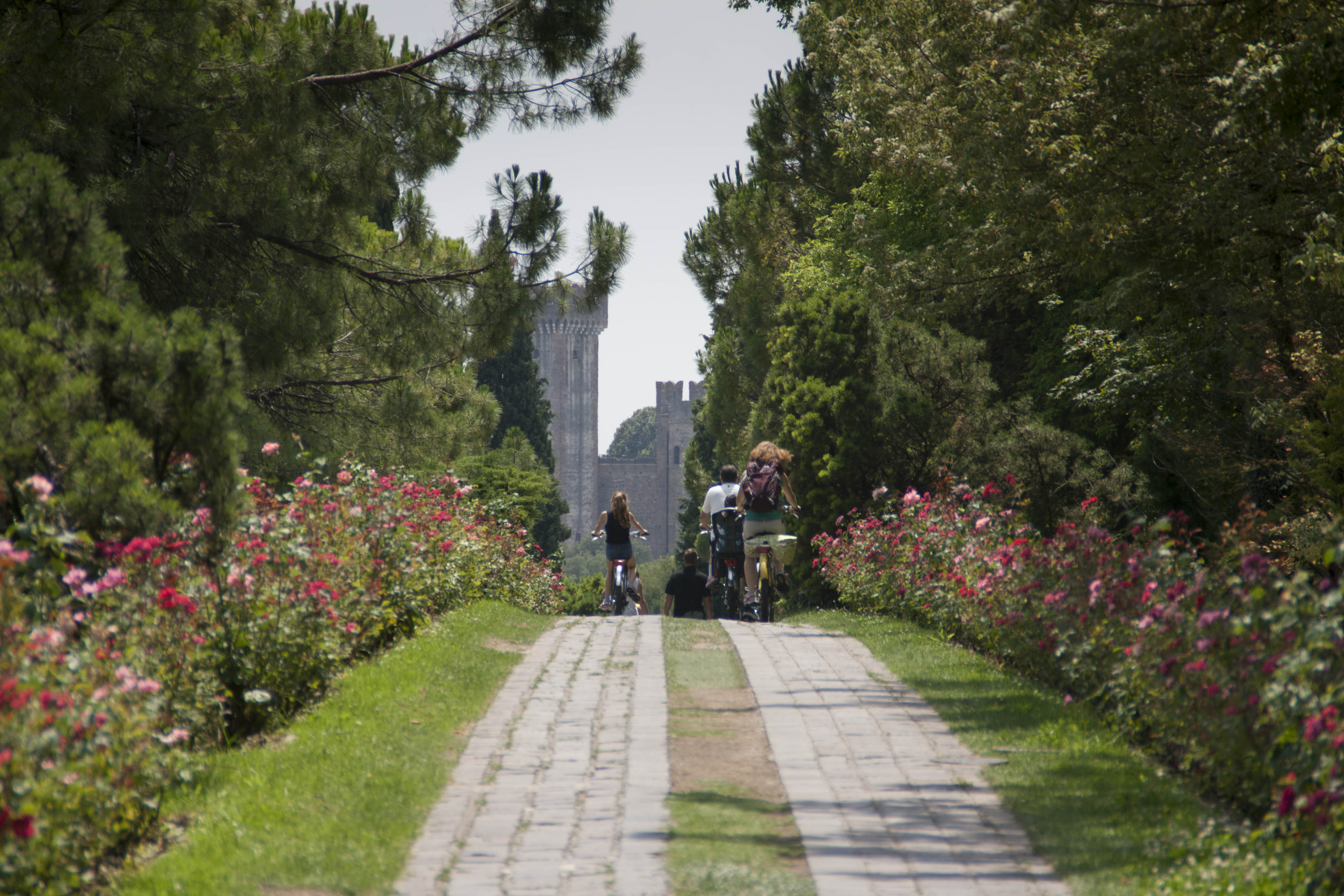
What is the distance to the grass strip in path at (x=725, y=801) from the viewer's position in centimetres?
434

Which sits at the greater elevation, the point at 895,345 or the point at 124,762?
the point at 895,345

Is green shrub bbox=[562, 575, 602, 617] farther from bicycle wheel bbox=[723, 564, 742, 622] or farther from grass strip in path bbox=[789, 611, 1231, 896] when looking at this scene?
A: grass strip in path bbox=[789, 611, 1231, 896]

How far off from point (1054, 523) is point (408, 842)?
13.5 meters

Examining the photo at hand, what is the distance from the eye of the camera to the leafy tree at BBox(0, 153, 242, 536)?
16.8 feet

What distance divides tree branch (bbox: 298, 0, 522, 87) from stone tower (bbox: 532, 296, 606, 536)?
90808mm

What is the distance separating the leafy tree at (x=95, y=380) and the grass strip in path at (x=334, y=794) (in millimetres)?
1215

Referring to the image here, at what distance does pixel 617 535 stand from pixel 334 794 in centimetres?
1060

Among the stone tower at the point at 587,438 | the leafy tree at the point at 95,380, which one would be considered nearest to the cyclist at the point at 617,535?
the leafy tree at the point at 95,380

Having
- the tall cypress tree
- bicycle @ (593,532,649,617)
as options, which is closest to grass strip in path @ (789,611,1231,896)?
bicycle @ (593,532,649,617)

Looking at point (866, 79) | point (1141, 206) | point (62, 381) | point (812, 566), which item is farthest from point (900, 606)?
point (62, 381)

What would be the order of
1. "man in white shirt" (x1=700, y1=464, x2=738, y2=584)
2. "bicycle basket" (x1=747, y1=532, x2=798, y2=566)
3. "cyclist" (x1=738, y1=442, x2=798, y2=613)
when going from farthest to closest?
"man in white shirt" (x1=700, y1=464, x2=738, y2=584), "bicycle basket" (x1=747, y1=532, x2=798, y2=566), "cyclist" (x1=738, y1=442, x2=798, y2=613)

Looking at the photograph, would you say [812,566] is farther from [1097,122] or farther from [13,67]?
[13,67]

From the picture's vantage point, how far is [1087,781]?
5500mm

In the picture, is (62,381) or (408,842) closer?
(408,842)
